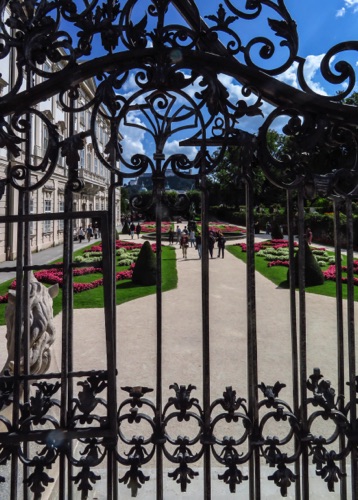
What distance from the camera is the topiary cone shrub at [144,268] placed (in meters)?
11.6

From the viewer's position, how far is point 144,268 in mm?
11672

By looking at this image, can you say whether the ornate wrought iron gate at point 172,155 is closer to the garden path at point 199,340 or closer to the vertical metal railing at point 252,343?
the vertical metal railing at point 252,343

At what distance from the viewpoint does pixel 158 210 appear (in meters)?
1.91

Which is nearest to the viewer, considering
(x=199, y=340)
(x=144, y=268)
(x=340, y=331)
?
(x=340, y=331)

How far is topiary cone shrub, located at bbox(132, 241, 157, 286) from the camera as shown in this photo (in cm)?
1155

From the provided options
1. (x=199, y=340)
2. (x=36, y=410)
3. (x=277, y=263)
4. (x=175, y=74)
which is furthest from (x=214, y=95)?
(x=277, y=263)

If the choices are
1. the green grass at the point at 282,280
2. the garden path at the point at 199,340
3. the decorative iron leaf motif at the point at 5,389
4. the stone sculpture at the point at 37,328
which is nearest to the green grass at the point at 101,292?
the garden path at the point at 199,340

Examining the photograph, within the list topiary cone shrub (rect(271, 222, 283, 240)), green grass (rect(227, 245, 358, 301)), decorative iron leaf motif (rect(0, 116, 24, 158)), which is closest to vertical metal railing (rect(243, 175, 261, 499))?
decorative iron leaf motif (rect(0, 116, 24, 158))

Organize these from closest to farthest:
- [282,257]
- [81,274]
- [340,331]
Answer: [340,331], [81,274], [282,257]

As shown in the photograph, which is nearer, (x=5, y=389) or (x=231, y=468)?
(x=231, y=468)

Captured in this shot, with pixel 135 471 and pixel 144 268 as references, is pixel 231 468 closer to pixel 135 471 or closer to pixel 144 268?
pixel 135 471

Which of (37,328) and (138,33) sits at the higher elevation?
(138,33)

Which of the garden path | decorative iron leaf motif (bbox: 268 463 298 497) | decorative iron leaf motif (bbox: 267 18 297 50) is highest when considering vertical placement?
decorative iron leaf motif (bbox: 267 18 297 50)

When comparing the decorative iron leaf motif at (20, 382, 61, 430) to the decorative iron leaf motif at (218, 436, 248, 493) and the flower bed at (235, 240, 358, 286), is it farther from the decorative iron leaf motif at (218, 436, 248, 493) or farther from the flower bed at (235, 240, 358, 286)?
the flower bed at (235, 240, 358, 286)
